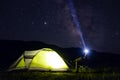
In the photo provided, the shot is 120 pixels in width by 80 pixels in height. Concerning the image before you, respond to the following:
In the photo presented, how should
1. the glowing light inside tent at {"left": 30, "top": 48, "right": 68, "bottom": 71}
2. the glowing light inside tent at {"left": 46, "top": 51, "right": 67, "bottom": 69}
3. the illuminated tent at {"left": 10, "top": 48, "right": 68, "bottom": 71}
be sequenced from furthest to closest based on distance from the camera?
the glowing light inside tent at {"left": 46, "top": 51, "right": 67, "bottom": 69} → the glowing light inside tent at {"left": 30, "top": 48, "right": 68, "bottom": 71} → the illuminated tent at {"left": 10, "top": 48, "right": 68, "bottom": 71}

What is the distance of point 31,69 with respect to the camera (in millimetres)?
29109

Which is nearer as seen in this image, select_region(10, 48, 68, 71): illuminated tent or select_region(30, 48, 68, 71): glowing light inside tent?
select_region(10, 48, 68, 71): illuminated tent

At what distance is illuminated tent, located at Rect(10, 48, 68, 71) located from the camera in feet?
96.0

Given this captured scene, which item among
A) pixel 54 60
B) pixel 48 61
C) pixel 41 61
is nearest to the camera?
pixel 41 61

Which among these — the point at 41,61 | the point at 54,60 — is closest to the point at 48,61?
the point at 54,60

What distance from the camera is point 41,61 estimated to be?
29531mm

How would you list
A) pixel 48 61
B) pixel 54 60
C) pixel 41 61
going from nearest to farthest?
pixel 41 61 < pixel 48 61 < pixel 54 60

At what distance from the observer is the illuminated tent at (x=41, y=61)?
2925 cm

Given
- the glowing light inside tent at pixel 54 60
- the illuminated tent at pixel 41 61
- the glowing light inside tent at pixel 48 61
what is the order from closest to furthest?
the illuminated tent at pixel 41 61 → the glowing light inside tent at pixel 48 61 → the glowing light inside tent at pixel 54 60

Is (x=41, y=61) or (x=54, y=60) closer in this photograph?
(x=41, y=61)

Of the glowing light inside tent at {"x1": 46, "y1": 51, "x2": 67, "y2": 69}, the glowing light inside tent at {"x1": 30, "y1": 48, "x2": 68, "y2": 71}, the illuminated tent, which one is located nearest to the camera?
the illuminated tent

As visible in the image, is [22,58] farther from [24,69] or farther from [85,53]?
[85,53]

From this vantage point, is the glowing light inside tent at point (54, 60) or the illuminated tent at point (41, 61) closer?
the illuminated tent at point (41, 61)

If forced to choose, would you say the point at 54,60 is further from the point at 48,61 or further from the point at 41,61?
the point at 41,61
